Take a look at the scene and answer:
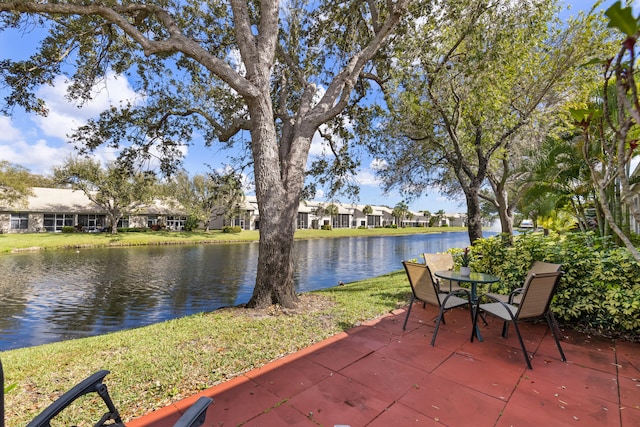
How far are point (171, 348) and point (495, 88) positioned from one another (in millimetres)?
8059

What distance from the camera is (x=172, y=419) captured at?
96.1 inches

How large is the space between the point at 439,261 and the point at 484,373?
291 cm

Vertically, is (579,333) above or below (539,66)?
below

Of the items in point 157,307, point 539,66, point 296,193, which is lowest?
point 157,307

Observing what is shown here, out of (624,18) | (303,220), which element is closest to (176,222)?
(303,220)

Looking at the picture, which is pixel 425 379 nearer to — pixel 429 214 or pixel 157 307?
pixel 157 307

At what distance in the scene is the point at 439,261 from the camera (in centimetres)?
589

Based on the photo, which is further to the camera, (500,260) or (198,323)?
(500,260)

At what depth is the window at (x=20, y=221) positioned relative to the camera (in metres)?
28.9

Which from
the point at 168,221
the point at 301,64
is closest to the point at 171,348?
the point at 301,64

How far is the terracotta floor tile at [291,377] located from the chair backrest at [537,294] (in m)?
2.32

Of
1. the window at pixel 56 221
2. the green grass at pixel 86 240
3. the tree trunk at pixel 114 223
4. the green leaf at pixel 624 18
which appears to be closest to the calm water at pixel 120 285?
the green grass at pixel 86 240

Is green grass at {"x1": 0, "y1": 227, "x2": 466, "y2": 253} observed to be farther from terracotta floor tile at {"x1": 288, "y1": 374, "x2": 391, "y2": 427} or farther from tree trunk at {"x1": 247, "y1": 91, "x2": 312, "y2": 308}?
terracotta floor tile at {"x1": 288, "y1": 374, "x2": 391, "y2": 427}

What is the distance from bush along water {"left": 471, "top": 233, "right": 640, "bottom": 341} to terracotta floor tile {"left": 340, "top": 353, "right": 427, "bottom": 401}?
2839 mm
